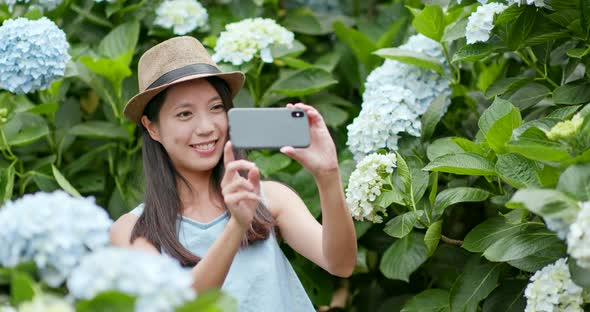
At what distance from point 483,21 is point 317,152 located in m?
0.81

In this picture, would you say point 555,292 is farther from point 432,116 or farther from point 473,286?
point 432,116

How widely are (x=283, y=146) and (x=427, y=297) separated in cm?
94

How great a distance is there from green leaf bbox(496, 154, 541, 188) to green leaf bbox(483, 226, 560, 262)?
0.48 ft

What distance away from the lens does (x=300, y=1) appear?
4125mm

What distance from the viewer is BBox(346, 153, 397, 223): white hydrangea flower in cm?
256

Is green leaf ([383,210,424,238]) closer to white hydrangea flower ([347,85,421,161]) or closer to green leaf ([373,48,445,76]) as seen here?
white hydrangea flower ([347,85,421,161])

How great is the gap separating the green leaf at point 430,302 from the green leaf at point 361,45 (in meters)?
0.97

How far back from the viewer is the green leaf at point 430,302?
9.13ft

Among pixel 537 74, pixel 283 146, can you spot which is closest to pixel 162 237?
pixel 283 146

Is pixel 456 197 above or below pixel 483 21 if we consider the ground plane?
below

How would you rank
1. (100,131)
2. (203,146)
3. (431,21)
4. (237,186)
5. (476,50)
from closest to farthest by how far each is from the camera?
(237,186), (203,146), (476,50), (431,21), (100,131)

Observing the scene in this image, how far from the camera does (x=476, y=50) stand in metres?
2.77

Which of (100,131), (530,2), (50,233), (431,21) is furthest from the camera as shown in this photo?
(100,131)

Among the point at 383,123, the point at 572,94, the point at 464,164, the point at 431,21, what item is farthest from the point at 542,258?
the point at 431,21
